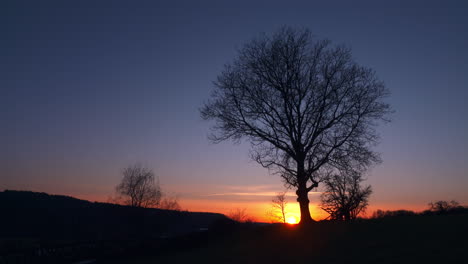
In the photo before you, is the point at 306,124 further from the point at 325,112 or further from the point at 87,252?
the point at 87,252

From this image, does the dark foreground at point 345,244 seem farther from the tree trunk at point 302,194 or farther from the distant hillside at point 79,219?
the distant hillside at point 79,219

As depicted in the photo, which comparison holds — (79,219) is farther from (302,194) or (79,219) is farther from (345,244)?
(345,244)

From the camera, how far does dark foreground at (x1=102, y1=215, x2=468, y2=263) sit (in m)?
14.4

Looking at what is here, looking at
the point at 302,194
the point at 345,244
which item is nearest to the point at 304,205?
the point at 302,194

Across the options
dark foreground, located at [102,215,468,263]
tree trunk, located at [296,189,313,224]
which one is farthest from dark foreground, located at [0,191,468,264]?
tree trunk, located at [296,189,313,224]

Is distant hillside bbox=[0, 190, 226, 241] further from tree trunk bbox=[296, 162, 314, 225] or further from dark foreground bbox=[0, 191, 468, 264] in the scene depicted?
tree trunk bbox=[296, 162, 314, 225]

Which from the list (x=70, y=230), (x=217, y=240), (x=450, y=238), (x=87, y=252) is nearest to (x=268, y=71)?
(x=217, y=240)

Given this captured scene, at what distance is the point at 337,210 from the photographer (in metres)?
43.9

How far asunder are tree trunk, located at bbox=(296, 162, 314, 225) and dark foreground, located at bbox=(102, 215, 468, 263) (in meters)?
1.05

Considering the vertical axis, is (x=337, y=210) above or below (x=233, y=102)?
below

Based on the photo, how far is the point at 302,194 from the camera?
25281 mm

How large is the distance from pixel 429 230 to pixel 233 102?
46.4 ft

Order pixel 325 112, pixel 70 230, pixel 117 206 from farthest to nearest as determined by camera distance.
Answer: pixel 70 230 → pixel 117 206 → pixel 325 112

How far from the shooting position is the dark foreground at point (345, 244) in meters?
14.4
